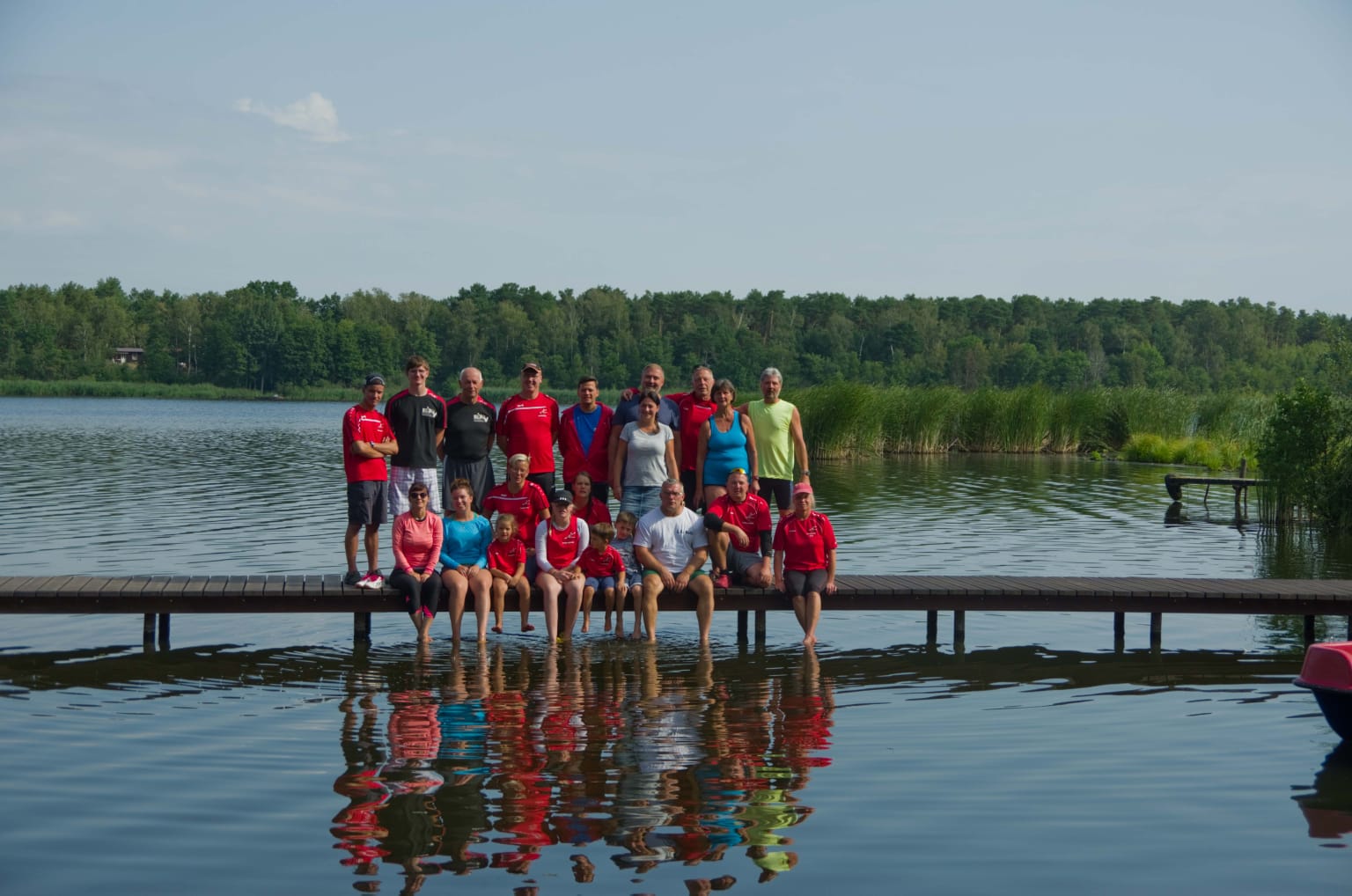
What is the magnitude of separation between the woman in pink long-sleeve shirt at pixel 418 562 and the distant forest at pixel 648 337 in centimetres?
7496

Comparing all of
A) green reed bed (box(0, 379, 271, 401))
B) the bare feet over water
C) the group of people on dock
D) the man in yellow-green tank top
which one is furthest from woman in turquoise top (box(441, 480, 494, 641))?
green reed bed (box(0, 379, 271, 401))

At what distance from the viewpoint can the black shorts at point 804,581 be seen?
965cm

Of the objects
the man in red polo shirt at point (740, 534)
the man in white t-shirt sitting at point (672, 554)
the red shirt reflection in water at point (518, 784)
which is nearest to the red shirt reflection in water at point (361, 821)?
the red shirt reflection in water at point (518, 784)

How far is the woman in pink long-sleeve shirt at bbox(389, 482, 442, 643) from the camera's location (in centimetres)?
934

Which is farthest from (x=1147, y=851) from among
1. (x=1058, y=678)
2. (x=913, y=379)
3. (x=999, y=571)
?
(x=913, y=379)

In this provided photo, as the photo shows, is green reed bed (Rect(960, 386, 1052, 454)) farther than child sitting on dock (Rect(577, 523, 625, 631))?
Yes

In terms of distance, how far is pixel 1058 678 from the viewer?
913cm

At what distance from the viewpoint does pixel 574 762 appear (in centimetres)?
664

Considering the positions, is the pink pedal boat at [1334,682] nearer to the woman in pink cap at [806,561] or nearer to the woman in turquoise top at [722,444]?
the woman in pink cap at [806,561]

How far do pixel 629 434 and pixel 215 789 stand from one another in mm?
4182

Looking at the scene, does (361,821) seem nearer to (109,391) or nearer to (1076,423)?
(1076,423)

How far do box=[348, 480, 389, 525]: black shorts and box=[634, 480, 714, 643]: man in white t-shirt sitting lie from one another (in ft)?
6.15

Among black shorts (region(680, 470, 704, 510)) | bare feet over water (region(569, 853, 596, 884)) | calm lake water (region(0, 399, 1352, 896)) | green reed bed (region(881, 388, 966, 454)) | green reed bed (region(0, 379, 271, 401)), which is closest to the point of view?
bare feet over water (region(569, 853, 596, 884))

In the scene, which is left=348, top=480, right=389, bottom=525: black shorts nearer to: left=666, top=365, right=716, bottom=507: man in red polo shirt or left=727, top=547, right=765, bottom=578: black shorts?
left=666, top=365, right=716, bottom=507: man in red polo shirt
